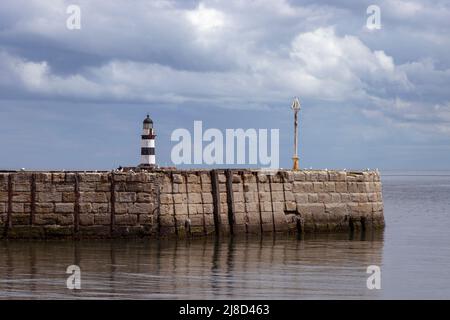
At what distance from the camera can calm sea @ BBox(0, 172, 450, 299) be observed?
15.6 meters

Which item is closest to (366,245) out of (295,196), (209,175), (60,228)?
(295,196)

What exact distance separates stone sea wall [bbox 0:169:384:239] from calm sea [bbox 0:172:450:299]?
0.35 metres

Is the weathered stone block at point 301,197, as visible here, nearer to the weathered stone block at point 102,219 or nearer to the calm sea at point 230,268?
the calm sea at point 230,268

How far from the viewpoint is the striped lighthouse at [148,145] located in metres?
24.6

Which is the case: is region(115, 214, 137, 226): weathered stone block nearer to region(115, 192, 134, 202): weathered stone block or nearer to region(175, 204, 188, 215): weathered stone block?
region(115, 192, 134, 202): weathered stone block

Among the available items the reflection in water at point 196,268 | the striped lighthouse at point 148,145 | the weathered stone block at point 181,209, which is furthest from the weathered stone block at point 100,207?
the striped lighthouse at point 148,145

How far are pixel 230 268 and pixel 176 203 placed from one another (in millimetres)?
3567

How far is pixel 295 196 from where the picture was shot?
23719 mm

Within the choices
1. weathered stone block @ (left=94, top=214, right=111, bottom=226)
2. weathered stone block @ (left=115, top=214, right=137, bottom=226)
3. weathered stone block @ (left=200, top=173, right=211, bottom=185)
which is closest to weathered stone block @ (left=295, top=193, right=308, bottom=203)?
weathered stone block @ (left=200, top=173, right=211, bottom=185)

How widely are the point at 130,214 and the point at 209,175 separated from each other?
215 centimetres

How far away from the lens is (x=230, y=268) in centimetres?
1848

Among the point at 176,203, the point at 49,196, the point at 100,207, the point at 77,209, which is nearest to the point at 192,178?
the point at 176,203
